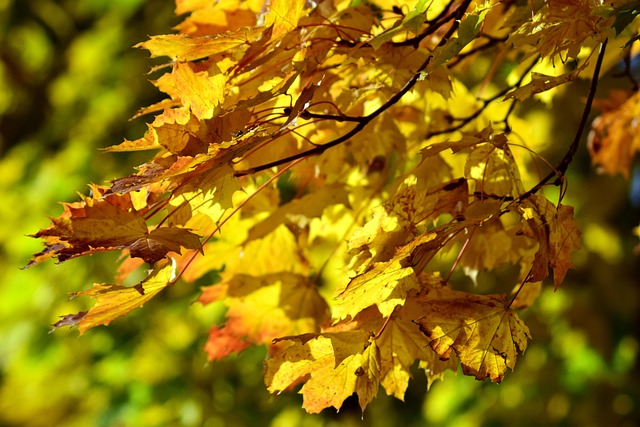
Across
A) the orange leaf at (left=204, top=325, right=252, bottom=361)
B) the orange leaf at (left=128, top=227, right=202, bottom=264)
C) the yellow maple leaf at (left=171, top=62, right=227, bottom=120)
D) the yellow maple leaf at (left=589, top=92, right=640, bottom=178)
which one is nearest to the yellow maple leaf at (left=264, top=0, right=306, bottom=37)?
the yellow maple leaf at (left=171, top=62, right=227, bottom=120)

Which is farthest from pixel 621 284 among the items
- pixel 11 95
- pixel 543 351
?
pixel 11 95

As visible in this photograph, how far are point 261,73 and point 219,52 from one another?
2.0 inches

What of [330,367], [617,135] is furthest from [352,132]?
[617,135]

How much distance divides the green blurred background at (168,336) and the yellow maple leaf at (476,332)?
59.9 inches

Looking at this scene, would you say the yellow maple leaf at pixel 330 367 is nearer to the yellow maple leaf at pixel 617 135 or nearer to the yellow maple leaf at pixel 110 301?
the yellow maple leaf at pixel 110 301

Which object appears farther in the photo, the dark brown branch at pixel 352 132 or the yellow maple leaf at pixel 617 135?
the yellow maple leaf at pixel 617 135

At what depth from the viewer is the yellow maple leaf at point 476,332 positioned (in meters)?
0.69

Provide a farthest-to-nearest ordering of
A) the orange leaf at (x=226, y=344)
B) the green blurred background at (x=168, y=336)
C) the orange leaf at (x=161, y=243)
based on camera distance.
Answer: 1. the green blurred background at (x=168, y=336)
2. the orange leaf at (x=226, y=344)
3. the orange leaf at (x=161, y=243)

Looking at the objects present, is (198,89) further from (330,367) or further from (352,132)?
(330,367)

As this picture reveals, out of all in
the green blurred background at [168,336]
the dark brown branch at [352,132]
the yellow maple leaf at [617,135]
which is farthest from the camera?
the green blurred background at [168,336]

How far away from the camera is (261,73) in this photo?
0.83 metres

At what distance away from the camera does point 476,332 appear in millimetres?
697

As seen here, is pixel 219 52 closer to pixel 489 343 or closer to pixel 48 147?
pixel 489 343

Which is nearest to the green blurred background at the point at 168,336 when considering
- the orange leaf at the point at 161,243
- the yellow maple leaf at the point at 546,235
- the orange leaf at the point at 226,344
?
the orange leaf at the point at 226,344
